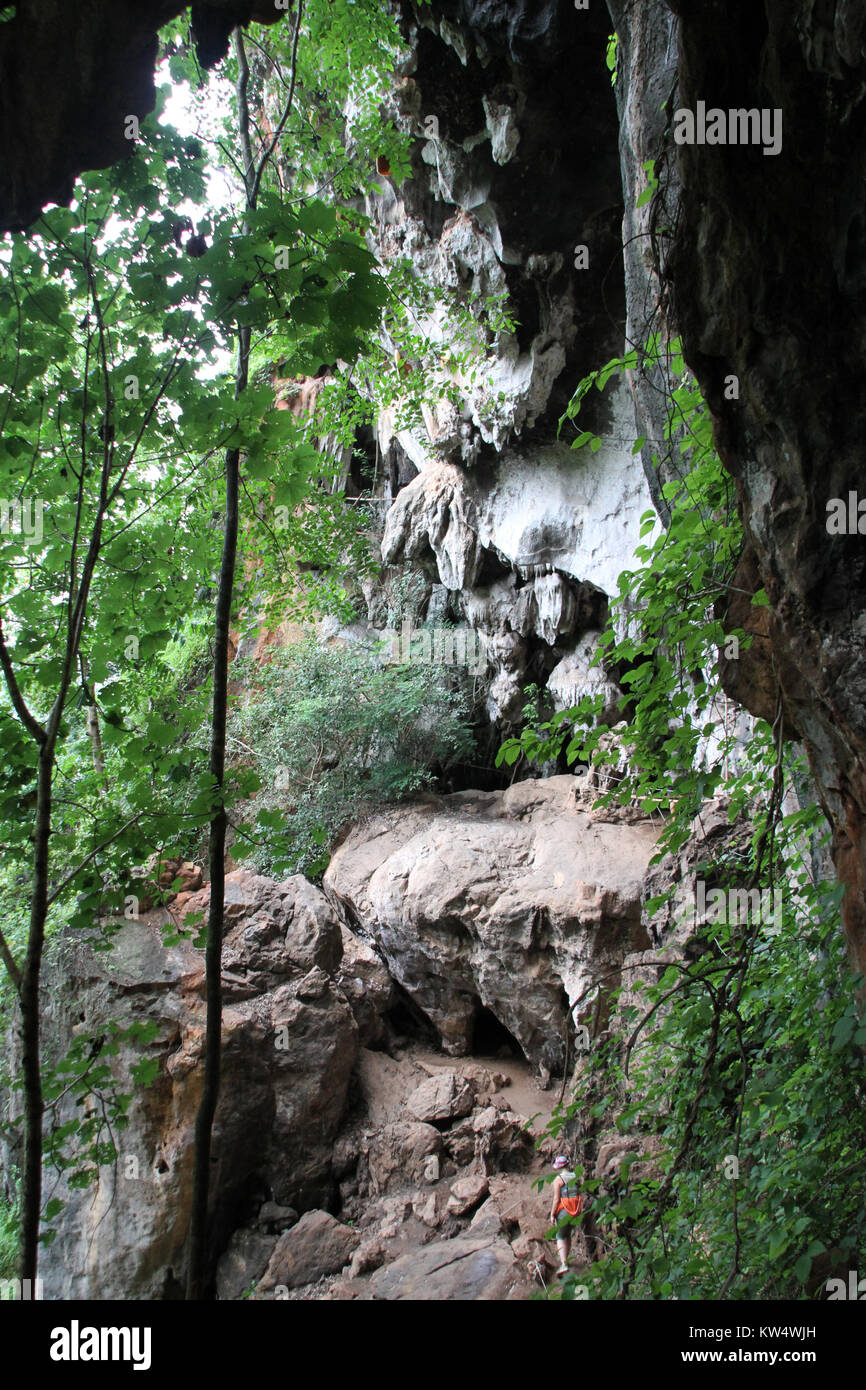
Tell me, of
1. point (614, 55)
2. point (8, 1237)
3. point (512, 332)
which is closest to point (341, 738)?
point (512, 332)

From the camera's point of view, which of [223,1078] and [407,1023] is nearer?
[223,1078]

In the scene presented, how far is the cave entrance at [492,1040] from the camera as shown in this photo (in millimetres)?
9586

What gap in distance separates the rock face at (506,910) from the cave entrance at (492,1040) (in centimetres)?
27

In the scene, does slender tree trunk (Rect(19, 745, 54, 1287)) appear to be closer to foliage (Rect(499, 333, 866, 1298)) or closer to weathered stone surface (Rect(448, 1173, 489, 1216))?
foliage (Rect(499, 333, 866, 1298))

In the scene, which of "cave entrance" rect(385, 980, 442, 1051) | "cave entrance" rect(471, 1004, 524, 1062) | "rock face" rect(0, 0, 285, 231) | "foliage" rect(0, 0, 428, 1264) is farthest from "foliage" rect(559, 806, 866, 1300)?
"cave entrance" rect(385, 980, 442, 1051)

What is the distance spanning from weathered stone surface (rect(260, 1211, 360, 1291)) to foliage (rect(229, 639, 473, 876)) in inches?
181

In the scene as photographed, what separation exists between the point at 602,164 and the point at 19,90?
6.81 meters

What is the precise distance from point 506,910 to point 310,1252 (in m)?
3.75

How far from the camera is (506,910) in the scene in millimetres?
8570

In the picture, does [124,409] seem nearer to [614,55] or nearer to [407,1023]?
[614,55]

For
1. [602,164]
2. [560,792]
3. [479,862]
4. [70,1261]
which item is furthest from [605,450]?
[70,1261]

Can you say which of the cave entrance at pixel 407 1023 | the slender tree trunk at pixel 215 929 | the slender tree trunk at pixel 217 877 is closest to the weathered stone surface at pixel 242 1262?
the cave entrance at pixel 407 1023

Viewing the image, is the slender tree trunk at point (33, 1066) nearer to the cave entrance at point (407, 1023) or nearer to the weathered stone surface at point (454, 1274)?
the weathered stone surface at point (454, 1274)

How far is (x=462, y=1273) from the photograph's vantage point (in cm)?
612
